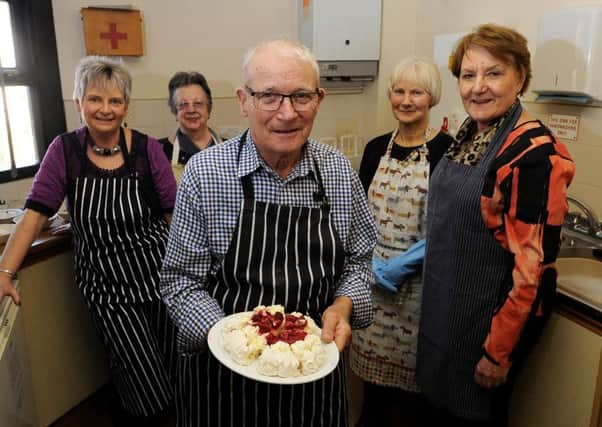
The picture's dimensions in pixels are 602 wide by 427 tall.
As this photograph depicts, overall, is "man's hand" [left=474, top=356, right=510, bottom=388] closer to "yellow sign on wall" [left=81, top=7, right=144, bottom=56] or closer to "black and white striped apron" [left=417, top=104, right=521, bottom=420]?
"black and white striped apron" [left=417, top=104, right=521, bottom=420]

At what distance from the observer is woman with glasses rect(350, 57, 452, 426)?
1.74m

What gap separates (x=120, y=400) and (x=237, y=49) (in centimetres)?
195

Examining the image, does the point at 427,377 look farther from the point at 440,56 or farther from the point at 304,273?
the point at 440,56

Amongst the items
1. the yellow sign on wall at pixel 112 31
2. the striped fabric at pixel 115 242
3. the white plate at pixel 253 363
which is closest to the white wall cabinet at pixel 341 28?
the yellow sign on wall at pixel 112 31

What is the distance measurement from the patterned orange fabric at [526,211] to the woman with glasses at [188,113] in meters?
1.28

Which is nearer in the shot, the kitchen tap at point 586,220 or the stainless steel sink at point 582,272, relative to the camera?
the stainless steel sink at point 582,272

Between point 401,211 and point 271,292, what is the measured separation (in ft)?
2.62

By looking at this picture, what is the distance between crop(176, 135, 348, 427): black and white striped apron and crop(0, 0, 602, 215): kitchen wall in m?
1.38

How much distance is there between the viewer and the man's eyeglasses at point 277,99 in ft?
3.28

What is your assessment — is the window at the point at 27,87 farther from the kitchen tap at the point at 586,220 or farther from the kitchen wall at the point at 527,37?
the kitchen tap at the point at 586,220

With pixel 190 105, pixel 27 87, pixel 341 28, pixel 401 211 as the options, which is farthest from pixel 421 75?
pixel 27 87

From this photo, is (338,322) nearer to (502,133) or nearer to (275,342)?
(275,342)

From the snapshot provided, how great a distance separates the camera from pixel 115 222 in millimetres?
1603

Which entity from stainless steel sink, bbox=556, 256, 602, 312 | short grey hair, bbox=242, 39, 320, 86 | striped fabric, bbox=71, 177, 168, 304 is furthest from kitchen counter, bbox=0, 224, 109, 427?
stainless steel sink, bbox=556, 256, 602, 312
